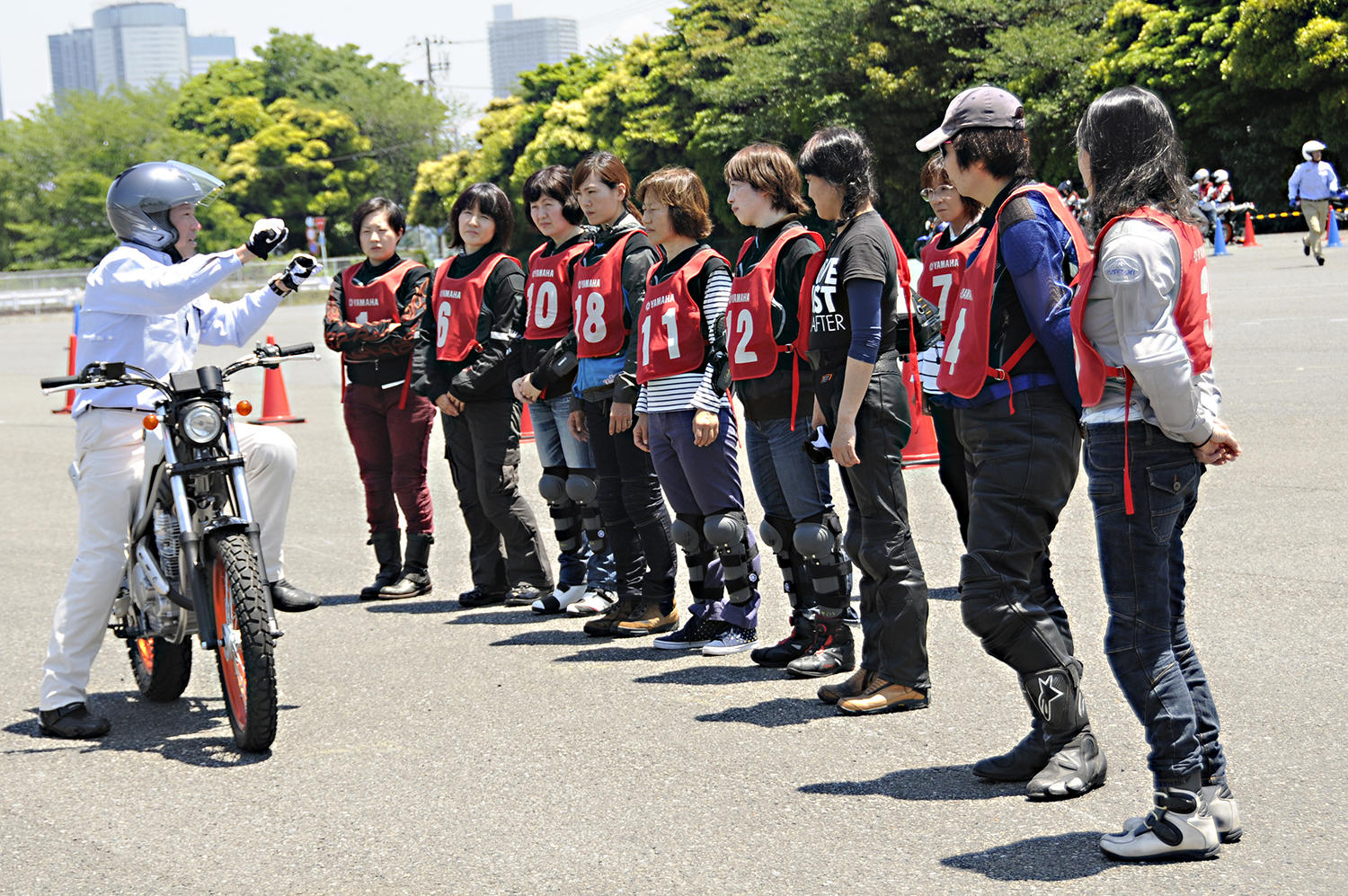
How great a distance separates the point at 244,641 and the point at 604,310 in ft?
8.49

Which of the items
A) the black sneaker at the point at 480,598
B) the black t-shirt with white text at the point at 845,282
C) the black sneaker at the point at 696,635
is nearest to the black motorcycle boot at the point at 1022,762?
the black t-shirt with white text at the point at 845,282

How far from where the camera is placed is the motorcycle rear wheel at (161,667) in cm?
594

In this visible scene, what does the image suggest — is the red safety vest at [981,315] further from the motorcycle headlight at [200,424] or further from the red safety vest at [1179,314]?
the motorcycle headlight at [200,424]

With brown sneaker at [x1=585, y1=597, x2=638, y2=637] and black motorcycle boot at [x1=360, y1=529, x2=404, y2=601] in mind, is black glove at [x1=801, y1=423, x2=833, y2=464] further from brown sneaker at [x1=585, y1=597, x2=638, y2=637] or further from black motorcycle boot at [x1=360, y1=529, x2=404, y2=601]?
black motorcycle boot at [x1=360, y1=529, x2=404, y2=601]

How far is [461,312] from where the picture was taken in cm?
778

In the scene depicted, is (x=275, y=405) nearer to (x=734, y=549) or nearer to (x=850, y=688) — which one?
(x=734, y=549)

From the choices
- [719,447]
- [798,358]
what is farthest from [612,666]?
[798,358]

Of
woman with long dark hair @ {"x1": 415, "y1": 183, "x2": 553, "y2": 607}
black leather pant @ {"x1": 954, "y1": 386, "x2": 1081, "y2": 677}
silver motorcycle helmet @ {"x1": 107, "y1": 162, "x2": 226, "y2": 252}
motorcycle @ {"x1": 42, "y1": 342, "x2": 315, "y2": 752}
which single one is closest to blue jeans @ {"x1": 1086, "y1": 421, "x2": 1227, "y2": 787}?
black leather pant @ {"x1": 954, "y1": 386, "x2": 1081, "y2": 677}

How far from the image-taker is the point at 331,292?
26.7ft

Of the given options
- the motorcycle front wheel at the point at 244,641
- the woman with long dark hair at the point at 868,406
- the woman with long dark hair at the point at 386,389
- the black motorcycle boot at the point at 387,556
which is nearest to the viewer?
the motorcycle front wheel at the point at 244,641

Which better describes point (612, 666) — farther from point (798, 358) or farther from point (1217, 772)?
point (1217, 772)

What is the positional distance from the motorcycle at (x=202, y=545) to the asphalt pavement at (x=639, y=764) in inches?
14.2

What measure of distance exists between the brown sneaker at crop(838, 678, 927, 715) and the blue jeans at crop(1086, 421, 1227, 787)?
1.47 m

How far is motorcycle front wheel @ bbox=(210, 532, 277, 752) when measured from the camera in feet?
16.5
